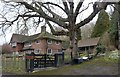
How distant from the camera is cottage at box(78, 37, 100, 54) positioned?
562cm

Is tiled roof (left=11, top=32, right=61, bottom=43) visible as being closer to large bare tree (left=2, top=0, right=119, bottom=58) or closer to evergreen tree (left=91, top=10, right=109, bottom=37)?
large bare tree (left=2, top=0, right=119, bottom=58)

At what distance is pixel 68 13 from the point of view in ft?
Result: 18.3

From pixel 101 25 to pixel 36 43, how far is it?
2154 mm

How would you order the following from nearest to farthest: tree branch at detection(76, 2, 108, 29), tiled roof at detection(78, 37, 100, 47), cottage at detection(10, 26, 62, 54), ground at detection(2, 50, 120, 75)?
ground at detection(2, 50, 120, 75), cottage at detection(10, 26, 62, 54), tree branch at detection(76, 2, 108, 29), tiled roof at detection(78, 37, 100, 47)

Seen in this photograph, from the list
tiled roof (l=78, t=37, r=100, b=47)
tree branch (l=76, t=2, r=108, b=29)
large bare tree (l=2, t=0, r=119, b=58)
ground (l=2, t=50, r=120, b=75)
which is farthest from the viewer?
tiled roof (l=78, t=37, r=100, b=47)

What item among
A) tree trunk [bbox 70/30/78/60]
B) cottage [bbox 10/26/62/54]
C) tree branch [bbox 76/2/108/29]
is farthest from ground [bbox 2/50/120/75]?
tree branch [bbox 76/2/108/29]

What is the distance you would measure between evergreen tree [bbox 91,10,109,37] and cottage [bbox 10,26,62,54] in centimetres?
135

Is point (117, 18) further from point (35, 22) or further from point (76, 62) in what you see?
point (35, 22)

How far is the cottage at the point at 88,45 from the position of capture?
5.62 meters

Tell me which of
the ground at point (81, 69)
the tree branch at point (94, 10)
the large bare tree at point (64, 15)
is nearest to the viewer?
the ground at point (81, 69)

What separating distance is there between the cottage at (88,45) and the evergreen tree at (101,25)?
167 millimetres

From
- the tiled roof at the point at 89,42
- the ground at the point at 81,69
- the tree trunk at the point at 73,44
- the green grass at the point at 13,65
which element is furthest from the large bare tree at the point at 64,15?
the green grass at the point at 13,65

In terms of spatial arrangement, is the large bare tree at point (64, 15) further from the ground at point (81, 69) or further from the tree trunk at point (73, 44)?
the ground at point (81, 69)

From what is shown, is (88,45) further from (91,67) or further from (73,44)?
(91,67)
